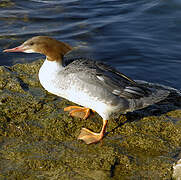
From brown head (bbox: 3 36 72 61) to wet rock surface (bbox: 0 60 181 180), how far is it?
74cm

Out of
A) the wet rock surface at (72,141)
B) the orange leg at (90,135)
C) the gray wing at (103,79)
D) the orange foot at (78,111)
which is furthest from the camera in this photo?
the orange foot at (78,111)

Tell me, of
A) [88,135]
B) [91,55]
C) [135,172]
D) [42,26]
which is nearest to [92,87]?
[88,135]

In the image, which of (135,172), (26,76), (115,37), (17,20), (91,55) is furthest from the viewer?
(17,20)

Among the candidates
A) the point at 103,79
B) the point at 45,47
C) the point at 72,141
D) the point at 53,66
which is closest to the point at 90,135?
the point at 72,141

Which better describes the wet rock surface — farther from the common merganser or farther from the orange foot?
the common merganser

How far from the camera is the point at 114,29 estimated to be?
8.61 meters

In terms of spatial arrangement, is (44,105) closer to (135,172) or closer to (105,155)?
(105,155)

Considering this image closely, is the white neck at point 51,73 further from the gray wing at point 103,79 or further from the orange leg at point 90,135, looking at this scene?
the orange leg at point 90,135

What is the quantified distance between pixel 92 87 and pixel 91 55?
3.67 meters

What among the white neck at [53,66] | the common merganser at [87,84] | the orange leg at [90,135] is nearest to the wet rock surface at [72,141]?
the orange leg at [90,135]

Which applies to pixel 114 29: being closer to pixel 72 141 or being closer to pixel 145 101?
pixel 145 101

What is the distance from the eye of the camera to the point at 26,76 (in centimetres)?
479

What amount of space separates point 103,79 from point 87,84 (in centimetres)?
23

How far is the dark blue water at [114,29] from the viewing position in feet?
22.2
